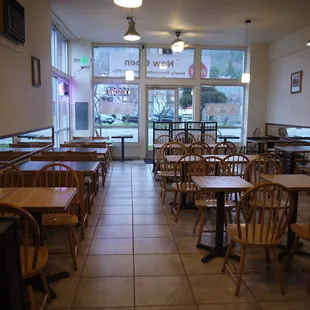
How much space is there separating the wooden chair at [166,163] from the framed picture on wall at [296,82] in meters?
3.25

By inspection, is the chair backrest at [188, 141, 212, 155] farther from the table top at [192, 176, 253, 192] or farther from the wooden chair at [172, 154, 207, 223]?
the table top at [192, 176, 253, 192]

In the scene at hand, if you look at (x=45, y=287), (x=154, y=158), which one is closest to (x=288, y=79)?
(x=154, y=158)

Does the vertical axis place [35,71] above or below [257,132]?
above

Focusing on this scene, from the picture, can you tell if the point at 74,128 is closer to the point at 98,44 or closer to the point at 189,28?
the point at 98,44

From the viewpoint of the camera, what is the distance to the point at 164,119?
9.71 m

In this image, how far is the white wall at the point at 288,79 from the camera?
737 centimetres

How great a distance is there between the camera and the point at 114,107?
9438mm

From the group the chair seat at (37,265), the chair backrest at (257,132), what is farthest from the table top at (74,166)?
the chair backrest at (257,132)

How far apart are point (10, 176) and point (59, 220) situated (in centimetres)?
90

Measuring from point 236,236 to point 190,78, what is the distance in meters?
7.33

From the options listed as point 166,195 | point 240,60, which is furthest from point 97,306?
point 240,60

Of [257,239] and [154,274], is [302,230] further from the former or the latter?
[154,274]

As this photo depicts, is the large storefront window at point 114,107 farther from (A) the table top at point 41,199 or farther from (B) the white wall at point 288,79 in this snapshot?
(A) the table top at point 41,199

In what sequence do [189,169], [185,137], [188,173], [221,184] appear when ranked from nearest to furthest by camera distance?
1. [221,184]
2. [189,169]
3. [188,173]
4. [185,137]
